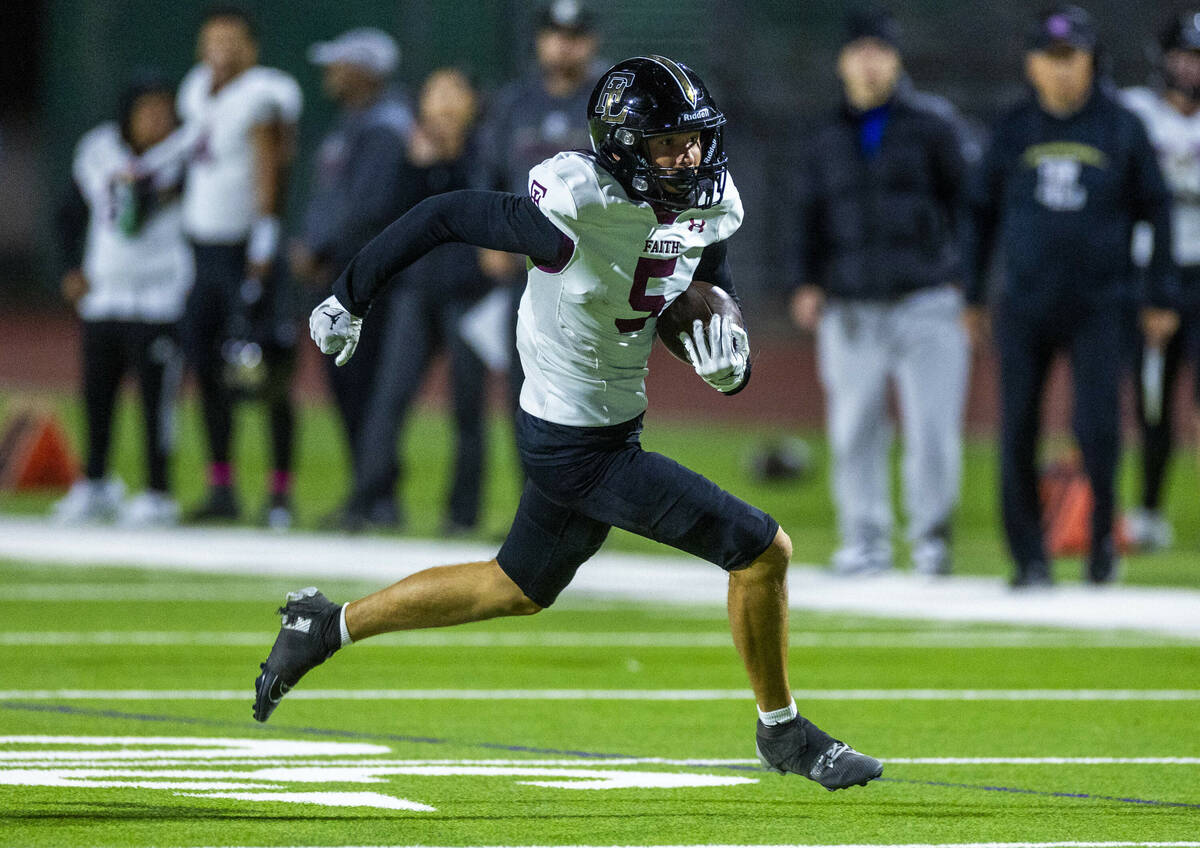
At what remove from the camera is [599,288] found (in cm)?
529

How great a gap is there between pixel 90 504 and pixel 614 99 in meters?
7.28

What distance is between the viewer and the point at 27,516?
12477 millimetres

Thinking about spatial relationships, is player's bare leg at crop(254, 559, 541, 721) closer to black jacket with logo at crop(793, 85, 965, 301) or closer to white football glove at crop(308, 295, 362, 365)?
white football glove at crop(308, 295, 362, 365)

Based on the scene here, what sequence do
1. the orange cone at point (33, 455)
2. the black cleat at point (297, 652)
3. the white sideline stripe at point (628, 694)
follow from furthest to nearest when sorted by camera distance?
1. the orange cone at point (33, 455)
2. the white sideline stripe at point (628, 694)
3. the black cleat at point (297, 652)

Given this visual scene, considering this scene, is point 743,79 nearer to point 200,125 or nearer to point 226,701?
point 200,125

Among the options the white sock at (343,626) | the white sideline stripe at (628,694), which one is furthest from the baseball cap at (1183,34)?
the white sock at (343,626)

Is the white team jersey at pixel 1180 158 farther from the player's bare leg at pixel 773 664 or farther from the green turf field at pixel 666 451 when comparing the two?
the player's bare leg at pixel 773 664

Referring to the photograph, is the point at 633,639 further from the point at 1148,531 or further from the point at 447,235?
the point at 1148,531

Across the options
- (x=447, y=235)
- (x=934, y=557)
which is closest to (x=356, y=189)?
(x=934, y=557)

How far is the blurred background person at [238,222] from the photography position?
11391mm

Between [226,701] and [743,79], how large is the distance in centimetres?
1970

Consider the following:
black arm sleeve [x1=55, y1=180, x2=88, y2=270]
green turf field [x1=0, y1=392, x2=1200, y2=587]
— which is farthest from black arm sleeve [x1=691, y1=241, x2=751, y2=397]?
black arm sleeve [x1=55, y1=180, x2=88, y2=270]

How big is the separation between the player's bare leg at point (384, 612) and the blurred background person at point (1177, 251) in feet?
18.5

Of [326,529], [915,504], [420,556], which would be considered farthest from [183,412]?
[915,504]
